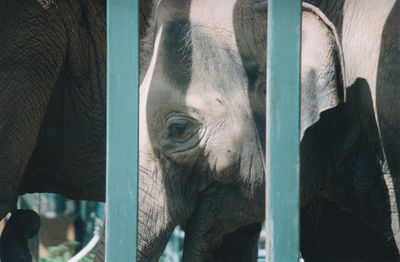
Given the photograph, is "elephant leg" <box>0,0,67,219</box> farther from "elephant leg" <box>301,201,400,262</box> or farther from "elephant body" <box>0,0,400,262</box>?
"elephant leg" <box>301,201,400,262</box>

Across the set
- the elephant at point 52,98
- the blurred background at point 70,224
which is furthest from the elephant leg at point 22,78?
the blurred background at point 70,224

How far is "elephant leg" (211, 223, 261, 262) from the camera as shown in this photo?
2.67 m

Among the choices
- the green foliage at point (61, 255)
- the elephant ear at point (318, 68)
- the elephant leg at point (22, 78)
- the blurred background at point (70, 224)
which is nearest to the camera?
the elephant ear at point (318, 68)

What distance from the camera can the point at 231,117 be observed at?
6.82ft

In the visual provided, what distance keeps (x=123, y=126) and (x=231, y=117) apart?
57cm

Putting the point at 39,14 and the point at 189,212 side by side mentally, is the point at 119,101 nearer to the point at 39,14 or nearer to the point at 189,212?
the point at 189,212

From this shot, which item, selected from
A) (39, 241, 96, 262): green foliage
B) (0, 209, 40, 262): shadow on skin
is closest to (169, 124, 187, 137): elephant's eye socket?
(0, 209, 40, 262): shadow on skin

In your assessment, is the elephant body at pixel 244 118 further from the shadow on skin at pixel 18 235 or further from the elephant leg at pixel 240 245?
the shadow on skin at pixel 18 235

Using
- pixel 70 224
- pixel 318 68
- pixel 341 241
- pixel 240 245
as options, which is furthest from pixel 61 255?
pixel 318 68

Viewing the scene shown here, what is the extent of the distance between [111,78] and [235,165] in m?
0.64

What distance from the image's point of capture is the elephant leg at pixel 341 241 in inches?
96.4

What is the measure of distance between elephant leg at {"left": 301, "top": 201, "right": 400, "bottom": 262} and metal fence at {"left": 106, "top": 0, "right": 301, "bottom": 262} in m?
0.89

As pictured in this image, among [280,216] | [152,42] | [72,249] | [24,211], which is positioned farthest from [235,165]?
[72,249]

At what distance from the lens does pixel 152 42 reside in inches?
86.9
